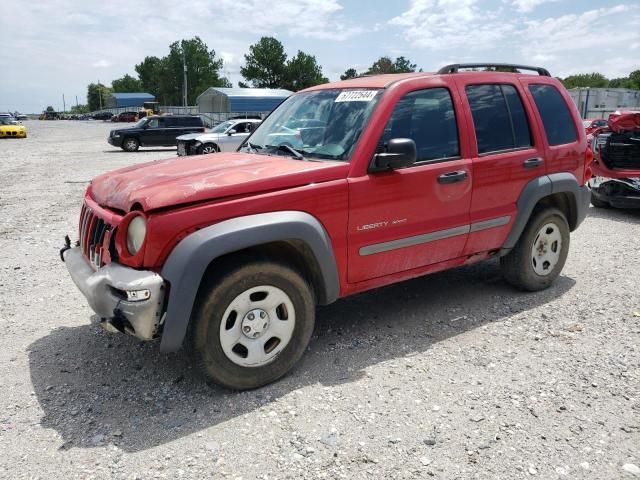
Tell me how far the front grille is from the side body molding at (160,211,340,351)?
0.62 metres

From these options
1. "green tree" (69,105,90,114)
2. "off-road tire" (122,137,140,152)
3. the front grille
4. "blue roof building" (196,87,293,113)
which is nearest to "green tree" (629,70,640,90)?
"blue roof building" (196,87,293,113)

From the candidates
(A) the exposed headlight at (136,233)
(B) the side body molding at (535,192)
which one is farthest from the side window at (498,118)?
(A) the exposed headlight at (136,233)

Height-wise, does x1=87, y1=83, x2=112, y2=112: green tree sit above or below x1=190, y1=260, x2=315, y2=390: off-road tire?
above

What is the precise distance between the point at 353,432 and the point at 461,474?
0.62 metres

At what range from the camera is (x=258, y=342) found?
3.32 metres

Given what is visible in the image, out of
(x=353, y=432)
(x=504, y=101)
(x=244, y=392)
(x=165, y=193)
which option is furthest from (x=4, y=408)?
(x=504, y=101)

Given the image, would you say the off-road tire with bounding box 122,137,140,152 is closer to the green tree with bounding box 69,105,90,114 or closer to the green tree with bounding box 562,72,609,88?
the green tree with bounding box 562,72,609,88

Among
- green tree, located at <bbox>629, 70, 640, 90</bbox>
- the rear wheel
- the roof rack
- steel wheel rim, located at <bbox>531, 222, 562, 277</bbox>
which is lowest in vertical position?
steel wheel rim, located at <bbox>531, 222, 562, 277</bbox>

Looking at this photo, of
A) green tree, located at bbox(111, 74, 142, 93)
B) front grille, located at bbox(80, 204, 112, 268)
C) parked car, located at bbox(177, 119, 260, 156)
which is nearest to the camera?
front grille, located at bbox(80, 204, 112, 268)

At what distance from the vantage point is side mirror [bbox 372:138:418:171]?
11.4 ft

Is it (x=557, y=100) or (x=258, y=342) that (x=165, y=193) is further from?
(x=557, y=100)

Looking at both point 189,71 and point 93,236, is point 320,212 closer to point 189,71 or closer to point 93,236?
point 93,236

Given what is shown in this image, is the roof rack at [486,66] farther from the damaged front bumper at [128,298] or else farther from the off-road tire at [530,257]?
the damaged front bumper at [128,298]

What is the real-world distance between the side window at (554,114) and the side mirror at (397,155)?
6.25 ft
